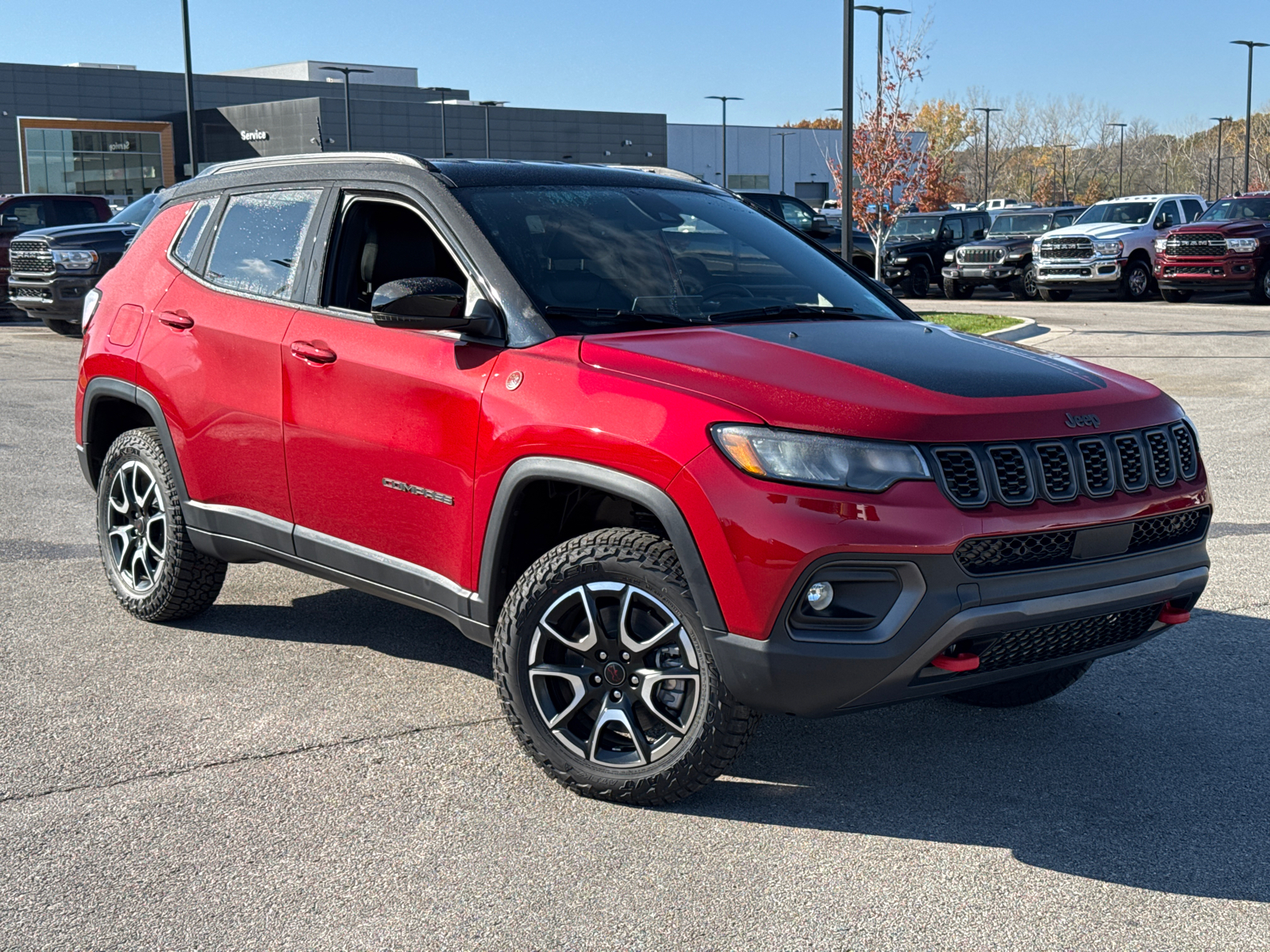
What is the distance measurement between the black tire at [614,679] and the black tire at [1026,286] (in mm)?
24857

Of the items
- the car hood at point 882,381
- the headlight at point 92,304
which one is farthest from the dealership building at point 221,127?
the car hood at point 882,381

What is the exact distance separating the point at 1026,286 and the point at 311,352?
2557cm

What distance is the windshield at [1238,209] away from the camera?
1003 inches

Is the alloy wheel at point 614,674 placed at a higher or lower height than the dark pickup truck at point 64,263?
lower

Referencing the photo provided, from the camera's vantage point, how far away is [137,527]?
587cm

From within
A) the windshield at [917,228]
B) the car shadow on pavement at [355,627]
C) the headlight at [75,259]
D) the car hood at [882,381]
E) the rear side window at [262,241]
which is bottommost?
the car shadow on pavement at [355,627]

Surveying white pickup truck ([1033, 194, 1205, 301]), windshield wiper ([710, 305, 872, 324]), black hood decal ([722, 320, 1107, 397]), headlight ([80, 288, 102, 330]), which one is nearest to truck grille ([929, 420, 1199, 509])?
black hood decal ([722, 320, 1107, 397])

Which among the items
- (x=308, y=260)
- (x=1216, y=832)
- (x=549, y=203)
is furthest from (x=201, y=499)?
(x=1216, y=832)

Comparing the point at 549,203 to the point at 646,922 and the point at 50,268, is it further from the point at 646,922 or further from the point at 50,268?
the point at 50,268

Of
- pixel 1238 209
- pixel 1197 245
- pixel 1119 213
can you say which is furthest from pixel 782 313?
pixel 1119 213

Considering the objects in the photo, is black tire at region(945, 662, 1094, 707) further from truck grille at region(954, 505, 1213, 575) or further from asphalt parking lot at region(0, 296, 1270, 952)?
truck grille at region(954, 505, 1213, 575)

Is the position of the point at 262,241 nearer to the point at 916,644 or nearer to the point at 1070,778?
the point at 916,644

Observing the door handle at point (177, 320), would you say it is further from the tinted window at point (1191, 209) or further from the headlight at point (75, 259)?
the tinted window at point (1191, 209)

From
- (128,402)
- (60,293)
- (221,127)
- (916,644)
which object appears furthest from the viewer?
(221,127)
